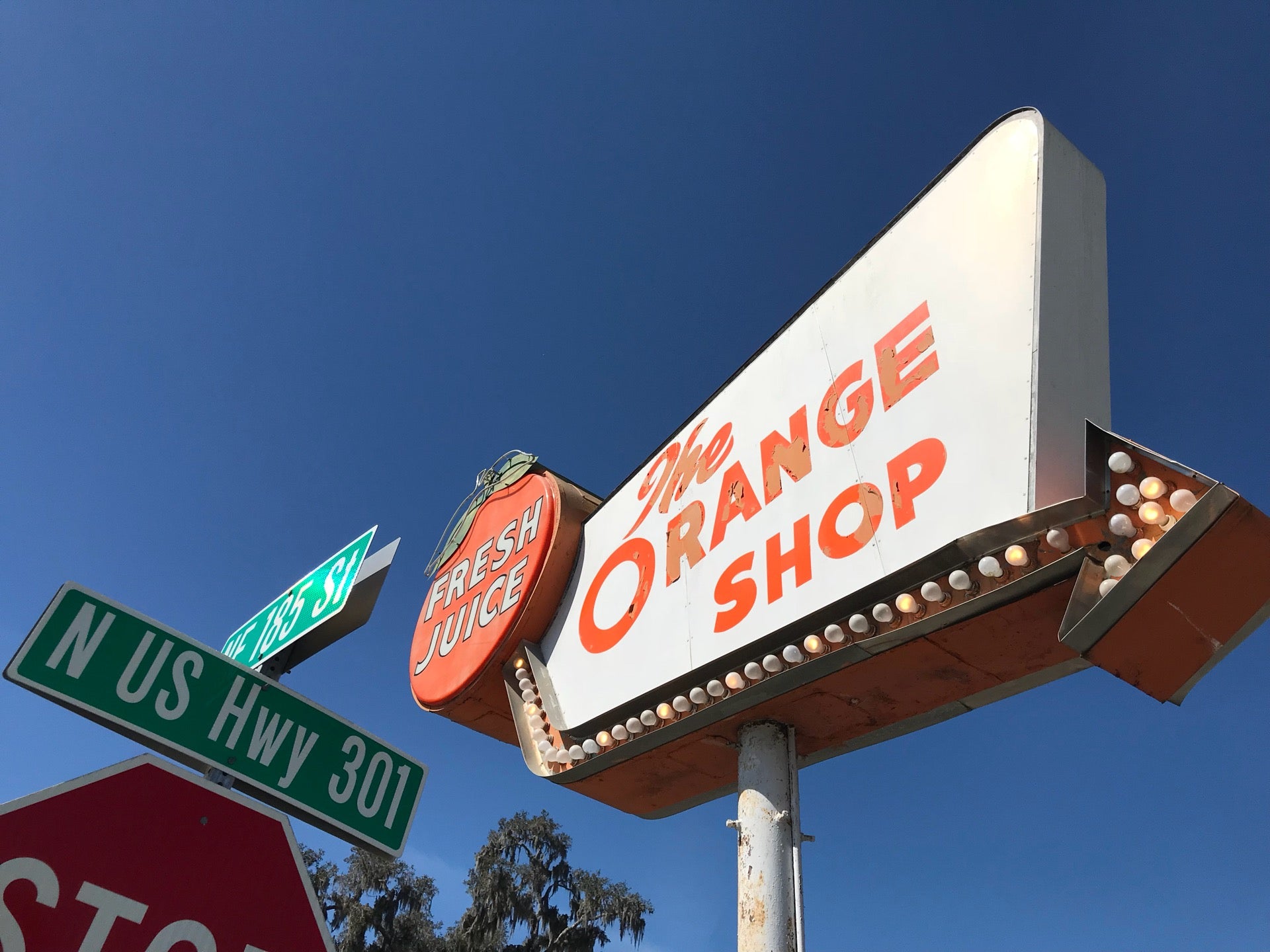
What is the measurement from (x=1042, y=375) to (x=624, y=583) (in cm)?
404

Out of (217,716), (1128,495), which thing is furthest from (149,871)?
(1128,495)

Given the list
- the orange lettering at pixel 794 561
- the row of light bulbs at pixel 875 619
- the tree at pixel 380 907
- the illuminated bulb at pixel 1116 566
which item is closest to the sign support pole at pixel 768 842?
the row of light bulbs at pixel 875 619

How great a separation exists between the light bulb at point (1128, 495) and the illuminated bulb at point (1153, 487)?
3cm

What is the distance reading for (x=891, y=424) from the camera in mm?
5070

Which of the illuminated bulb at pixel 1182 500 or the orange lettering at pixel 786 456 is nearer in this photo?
A: the illuminated bulb at pixel 1182 500

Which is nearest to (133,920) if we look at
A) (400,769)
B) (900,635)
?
(400,769)

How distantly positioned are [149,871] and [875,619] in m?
3.70

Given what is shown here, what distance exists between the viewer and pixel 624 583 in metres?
7.14

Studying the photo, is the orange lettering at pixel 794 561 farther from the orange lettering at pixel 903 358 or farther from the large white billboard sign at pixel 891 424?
the orange lettering at pixel 903 358

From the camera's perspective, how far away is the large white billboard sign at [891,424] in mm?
4359

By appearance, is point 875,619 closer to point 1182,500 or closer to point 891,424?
point 891,424

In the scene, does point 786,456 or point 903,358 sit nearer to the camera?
point 903,358

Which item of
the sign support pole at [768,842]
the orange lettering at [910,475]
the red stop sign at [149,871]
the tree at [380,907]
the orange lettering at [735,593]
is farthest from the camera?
the tree at [380,907]

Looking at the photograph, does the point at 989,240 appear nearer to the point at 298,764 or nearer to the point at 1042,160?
the point at 1042,160
